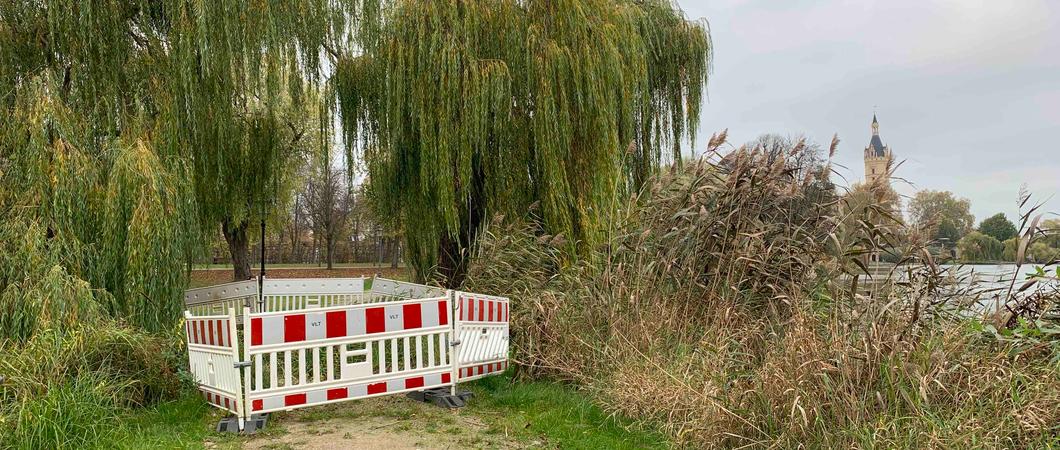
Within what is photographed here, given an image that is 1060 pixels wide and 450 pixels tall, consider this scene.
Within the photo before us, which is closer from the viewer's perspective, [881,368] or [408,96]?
[881,368]

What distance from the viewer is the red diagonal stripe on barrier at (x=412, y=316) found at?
17.5ft

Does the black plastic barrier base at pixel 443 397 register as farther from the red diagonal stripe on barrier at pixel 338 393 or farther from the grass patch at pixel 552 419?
the red diagonal stripe on barrier at pixel 338 393

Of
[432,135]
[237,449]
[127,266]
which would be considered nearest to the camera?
[237,449]

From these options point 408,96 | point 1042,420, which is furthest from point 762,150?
point 408,96

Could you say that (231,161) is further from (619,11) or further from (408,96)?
(619,11)

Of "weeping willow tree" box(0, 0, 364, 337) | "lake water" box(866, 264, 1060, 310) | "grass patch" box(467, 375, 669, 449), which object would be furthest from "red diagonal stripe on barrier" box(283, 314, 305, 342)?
"lake water" box(866, 264, 1060, 310)

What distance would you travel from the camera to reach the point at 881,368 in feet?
11.7

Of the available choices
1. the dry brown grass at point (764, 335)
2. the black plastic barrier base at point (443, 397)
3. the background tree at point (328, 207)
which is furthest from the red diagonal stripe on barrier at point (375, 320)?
the background tree at point (328, 207)

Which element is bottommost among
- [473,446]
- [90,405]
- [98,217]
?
[473,446]

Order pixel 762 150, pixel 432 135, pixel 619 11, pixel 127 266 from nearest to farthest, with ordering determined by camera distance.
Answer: pixel 762 150
pixel 127 266
pixel 432 135
pixel 619 11

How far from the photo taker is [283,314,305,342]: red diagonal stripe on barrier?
478 centimetres

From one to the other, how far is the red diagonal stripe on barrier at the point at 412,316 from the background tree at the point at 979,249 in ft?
12.3

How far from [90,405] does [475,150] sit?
5162 millimetres

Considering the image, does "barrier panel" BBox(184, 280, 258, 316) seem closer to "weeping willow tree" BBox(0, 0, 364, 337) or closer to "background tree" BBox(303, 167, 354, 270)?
"weeping willow tree" BBox(0, 0, 364, 337)
